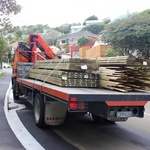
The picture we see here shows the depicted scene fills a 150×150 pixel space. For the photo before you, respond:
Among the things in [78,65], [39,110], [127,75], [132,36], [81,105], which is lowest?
[39,110]

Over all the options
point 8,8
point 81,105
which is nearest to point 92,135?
point 81,105

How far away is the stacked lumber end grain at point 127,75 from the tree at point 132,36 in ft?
59.0

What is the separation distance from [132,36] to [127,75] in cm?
1911

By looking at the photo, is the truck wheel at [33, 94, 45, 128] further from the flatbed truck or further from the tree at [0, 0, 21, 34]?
the tree at [0, 0, 21, 34]

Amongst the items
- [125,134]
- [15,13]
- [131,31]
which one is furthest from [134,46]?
[125,134]

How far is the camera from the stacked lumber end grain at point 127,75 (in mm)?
6051

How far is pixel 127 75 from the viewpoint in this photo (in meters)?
6.15

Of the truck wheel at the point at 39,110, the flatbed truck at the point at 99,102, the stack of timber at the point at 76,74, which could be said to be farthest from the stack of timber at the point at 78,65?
the truck wheel at the point at 39,110

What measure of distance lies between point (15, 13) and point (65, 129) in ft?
59.5

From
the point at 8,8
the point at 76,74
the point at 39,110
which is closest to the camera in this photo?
the point at 76,74

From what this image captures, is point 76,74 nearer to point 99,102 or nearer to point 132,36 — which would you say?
point 99,102

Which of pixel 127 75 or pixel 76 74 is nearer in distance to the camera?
pixel 127 75

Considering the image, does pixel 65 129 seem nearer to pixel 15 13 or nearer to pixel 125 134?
pixel 125 134

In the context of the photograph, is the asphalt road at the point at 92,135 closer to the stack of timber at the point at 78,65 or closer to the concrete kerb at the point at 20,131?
the concrete kerb at the point at 20,131
